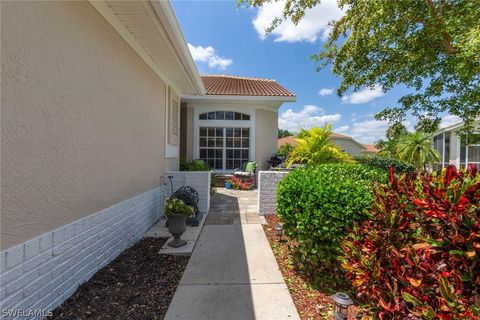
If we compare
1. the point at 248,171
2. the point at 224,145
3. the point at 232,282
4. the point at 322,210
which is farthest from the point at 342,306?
the point at 224,145

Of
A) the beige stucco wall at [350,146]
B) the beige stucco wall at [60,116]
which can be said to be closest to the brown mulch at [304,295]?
the beige stucco wall at [60,116]

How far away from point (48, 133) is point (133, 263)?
7.47 feet

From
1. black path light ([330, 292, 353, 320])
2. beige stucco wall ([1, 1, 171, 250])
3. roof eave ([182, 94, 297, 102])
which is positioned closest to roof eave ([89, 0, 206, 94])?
beige stucco wall ([1, 1, 171, 250])

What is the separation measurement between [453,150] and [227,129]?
58.2 feet

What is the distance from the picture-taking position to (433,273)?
61.7 inches

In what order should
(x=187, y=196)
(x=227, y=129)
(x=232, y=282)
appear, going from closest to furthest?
(x=232, y=282) < (x=187, y=196) < (x=227, y=129)

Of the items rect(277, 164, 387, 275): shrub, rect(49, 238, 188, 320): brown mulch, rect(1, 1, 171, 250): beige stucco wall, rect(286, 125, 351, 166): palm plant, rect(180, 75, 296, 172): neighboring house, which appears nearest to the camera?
rect(1, 1, 171, 250): beige stucco wall

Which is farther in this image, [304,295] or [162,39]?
[162,39]

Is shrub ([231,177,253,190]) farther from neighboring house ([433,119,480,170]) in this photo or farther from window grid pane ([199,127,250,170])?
neighboring house ([433,119,480,170])

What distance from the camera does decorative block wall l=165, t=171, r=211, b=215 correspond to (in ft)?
20.5

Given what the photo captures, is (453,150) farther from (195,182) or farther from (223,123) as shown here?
(195,182)

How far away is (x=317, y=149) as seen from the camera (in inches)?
263

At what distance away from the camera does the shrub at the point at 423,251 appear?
4.64ft

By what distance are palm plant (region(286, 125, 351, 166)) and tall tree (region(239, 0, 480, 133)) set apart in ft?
4.65
